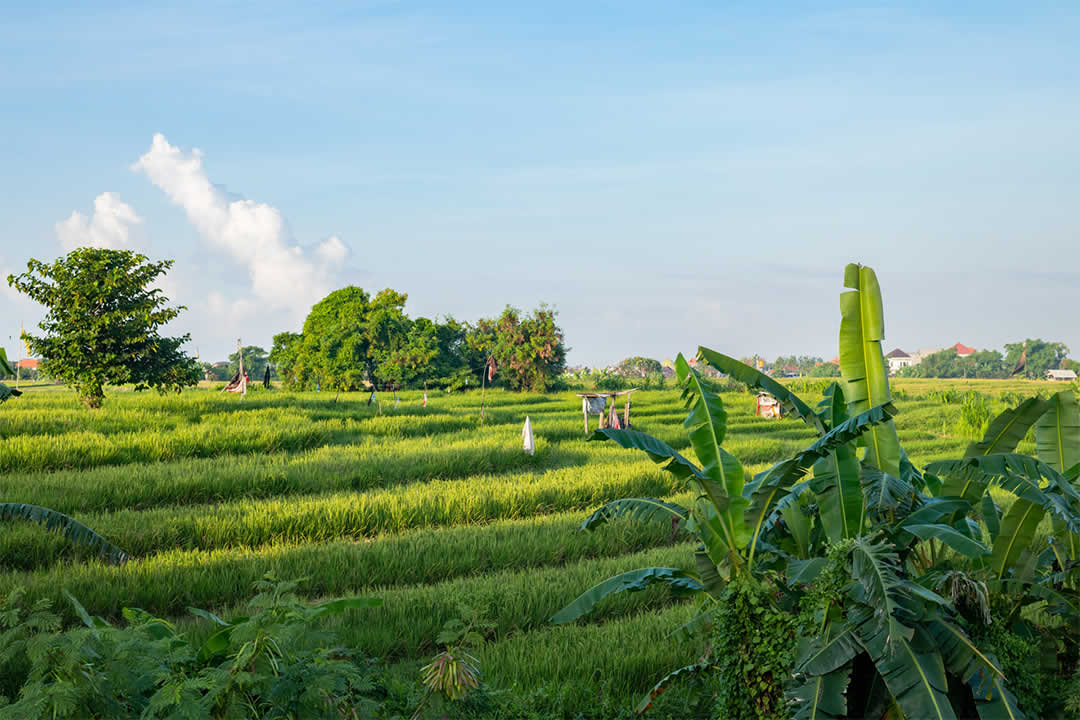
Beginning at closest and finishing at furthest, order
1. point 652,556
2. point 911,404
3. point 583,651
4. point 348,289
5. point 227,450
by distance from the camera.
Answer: point 583,651, point 652,556, point 227,450, point 911,404, point 348,289

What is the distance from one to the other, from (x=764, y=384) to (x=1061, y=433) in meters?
2.24

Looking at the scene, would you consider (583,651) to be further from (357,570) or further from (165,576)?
(165,576)

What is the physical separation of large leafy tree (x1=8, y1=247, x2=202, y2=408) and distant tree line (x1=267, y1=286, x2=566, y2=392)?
1754 cm

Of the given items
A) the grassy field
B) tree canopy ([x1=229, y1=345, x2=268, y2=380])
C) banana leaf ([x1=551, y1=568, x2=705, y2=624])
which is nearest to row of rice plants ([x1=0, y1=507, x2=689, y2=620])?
the grassy field

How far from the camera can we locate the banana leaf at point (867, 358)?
5.38 metres

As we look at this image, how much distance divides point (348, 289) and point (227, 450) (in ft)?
97.2

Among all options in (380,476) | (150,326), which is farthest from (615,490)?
(150,326)

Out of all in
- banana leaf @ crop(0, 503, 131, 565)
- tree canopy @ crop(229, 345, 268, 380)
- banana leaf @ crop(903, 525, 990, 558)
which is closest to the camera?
banana leaf @ crop(903, 525, 990, 558)

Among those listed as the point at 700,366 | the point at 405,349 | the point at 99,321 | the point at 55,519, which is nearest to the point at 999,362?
the point at 700,366

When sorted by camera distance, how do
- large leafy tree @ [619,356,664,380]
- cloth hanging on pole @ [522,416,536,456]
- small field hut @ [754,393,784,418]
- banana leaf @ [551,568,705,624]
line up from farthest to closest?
large leafy tree @ [619,356,664,380] → small field hut @ [754,393,784,418] → cloth hanging on pole @ [522,416,536,456] → banana leaf @ [551,568,705,624]

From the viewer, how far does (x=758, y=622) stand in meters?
4.11

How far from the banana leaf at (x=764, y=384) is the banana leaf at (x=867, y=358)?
18.0 inches

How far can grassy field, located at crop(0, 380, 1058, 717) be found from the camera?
576 cm

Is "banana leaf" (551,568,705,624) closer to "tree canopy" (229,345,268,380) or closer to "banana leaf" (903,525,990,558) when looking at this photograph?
"banana leaf" (903,525,990,558)
